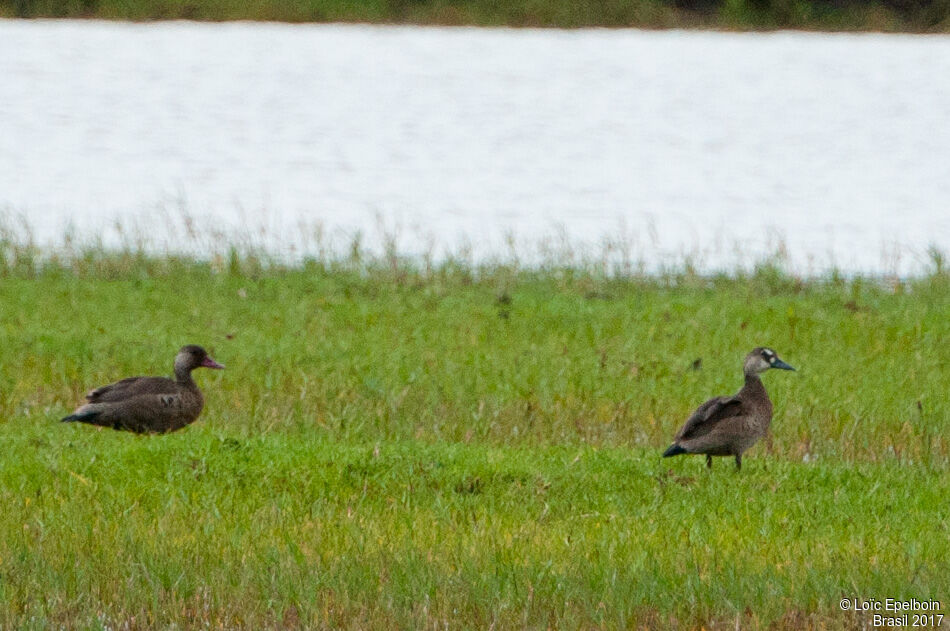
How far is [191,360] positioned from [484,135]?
104 ft

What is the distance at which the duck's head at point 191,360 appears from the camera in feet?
34.9

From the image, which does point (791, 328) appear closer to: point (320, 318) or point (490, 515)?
point (320, 318)

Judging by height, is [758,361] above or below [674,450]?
above

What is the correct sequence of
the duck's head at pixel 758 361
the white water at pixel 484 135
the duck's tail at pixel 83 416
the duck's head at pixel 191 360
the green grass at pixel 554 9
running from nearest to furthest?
the duck's head at pixel 758 361
the duck's tail at pixel 83 416
the duck's head at pixel 191 360
the white water at pixel 484 135
the green grass at pixel 554 9

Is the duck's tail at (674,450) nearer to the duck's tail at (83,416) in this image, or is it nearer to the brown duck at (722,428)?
the brown duck at (722,428)

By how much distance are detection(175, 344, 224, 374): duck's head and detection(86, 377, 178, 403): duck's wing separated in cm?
41

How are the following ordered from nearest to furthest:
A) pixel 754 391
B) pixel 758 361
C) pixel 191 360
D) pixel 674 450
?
pixel 674 450 → pixel 754 391 → pixel 758 361 → pixel 191 360

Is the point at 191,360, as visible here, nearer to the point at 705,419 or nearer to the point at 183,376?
the point at 183,376

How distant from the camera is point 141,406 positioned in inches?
396

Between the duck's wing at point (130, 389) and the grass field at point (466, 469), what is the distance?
0.33 metres

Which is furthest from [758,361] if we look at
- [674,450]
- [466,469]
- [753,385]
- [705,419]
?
[466,469]

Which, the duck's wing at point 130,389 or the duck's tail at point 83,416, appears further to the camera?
the duck's wing at point 130,389

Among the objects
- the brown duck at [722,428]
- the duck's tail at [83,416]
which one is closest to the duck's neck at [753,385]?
the brown duck at [722,428]

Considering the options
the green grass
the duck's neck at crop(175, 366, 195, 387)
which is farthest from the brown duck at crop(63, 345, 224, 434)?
the green grass
